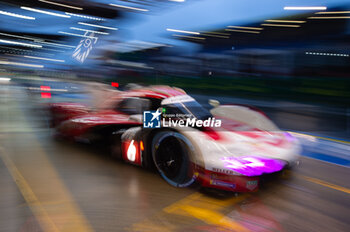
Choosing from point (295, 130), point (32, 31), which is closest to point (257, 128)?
point (295, 130)

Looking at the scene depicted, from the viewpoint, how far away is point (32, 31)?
381 centimetres

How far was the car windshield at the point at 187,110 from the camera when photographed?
2713 millimetres

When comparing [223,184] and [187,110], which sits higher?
[187,110]

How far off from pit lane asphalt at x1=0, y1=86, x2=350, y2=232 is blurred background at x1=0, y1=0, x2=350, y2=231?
0.04 feet

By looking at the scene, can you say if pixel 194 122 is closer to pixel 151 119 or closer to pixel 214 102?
pixel 214 102

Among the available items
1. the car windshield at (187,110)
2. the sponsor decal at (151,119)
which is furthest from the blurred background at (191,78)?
A: the sponsor decal at (151,119)

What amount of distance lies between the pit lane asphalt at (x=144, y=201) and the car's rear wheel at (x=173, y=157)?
12 cm

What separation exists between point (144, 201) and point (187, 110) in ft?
3.46

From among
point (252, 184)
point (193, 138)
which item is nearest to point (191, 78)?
point (193, 138)

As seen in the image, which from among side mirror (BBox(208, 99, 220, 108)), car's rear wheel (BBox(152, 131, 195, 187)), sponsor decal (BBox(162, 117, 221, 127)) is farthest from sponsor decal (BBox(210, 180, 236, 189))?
side mirror (BBox(208, 99, 220, 108))

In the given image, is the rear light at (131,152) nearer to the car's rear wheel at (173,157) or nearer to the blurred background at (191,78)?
the blurred background at (191,78)

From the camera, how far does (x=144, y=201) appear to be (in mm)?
2617

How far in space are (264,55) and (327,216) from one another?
5.44 feet

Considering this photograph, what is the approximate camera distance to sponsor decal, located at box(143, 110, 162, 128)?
293 cm
